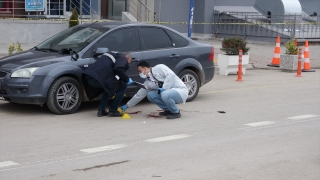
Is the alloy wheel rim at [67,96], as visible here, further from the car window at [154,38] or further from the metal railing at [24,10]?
the metal railing at [24,10]

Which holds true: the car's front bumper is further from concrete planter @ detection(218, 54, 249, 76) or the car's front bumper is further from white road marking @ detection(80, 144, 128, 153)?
concrete planter @ detection(218, 54, 249, 76)

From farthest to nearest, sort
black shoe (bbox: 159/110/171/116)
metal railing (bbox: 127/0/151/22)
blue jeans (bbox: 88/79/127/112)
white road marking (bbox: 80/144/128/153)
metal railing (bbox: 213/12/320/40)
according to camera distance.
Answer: metal railing (bbox: 127/0/151/22)
metal railing (bbox: 213/12/320/40)
black shoe (bbox: 159/110/171/116)
blue jeans (bbox: 88/79/127/112)
white road marking (bbox: 80/144/128/153)

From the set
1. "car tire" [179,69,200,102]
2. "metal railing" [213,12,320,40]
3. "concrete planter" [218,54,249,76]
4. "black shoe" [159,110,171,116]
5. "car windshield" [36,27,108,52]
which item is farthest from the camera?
"metal railing" [213,12,320,40]

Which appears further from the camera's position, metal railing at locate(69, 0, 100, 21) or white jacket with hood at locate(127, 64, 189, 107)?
metal railing at locate(69, 0, 100, 21)

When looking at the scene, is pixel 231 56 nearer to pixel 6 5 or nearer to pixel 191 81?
pixel 191 81

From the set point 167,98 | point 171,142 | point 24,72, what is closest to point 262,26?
point 167,98

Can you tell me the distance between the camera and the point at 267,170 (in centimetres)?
712

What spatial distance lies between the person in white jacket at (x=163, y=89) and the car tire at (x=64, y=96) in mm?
909

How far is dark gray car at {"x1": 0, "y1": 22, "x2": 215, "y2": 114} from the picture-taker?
10.0m

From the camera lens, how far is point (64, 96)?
10273 millimetres

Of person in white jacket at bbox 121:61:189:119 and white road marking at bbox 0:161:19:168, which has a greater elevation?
person in white jacket at bbox 121:61:189:119

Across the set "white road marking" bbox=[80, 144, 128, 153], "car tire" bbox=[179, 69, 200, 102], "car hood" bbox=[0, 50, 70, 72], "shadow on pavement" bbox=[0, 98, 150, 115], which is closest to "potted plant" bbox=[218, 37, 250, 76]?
"car tire" bbox=[179, 69, 200, 102]

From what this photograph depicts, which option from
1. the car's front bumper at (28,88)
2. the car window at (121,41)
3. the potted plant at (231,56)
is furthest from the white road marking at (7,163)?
the potted plant at (231,56)

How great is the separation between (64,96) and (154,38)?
2.41m
